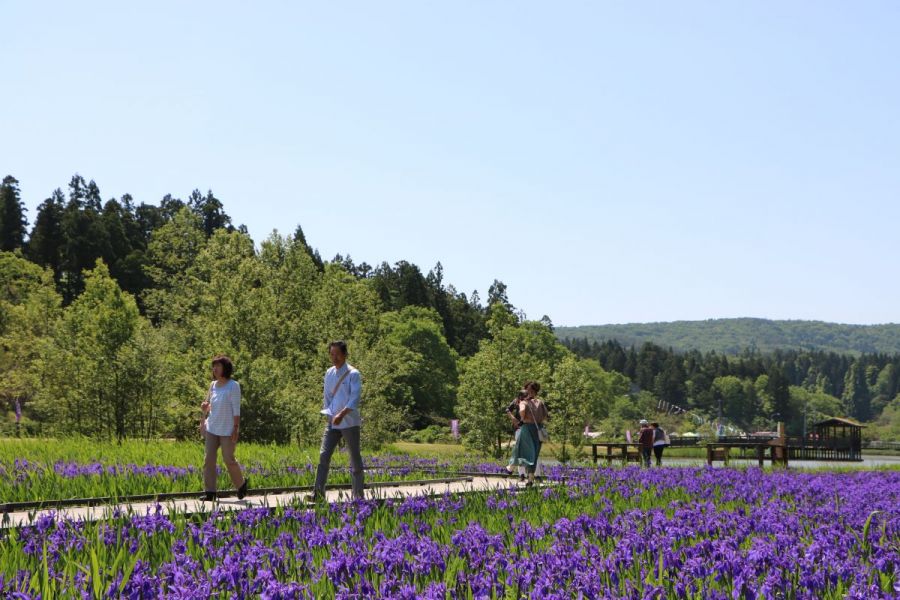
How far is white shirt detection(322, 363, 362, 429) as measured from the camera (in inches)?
442

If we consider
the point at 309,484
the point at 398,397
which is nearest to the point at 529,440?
the point at 309,484

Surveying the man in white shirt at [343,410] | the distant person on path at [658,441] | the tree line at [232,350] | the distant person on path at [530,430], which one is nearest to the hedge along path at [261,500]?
the man in white shirt at [343,410]

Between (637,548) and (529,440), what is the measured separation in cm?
982

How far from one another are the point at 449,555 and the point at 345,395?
226 inches

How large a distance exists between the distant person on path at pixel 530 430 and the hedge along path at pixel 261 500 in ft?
1.71

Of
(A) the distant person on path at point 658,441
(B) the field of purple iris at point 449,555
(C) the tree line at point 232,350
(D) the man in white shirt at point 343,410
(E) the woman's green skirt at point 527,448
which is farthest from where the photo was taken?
(C) the tree line at point 232,350

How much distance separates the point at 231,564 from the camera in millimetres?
4980

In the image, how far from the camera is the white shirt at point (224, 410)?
453 inches

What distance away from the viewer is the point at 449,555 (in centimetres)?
575

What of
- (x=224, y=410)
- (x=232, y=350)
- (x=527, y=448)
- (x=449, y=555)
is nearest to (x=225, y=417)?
(x=224, y=410)

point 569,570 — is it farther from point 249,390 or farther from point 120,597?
point 249,390

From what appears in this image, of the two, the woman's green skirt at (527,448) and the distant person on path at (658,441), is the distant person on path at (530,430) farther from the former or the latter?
the distant person on path at (658,441)

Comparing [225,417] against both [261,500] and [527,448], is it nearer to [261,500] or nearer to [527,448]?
[261,500]

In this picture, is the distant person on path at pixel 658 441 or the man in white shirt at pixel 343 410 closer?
the man in white shirt at pixel 343 410
